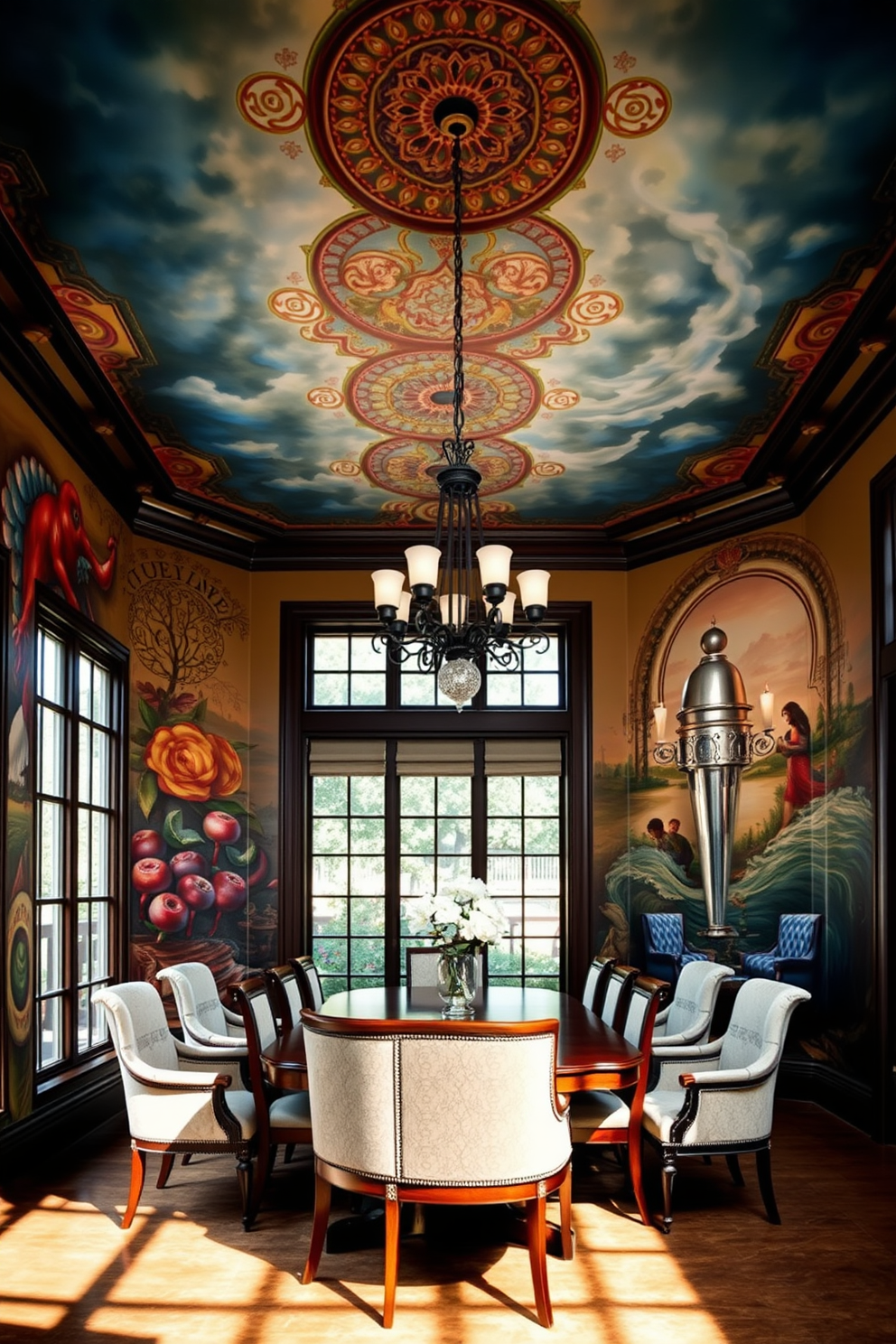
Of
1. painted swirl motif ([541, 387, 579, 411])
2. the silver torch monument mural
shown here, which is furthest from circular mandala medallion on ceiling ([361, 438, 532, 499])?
the silver torch monument mural

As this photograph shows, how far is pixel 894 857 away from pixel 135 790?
4757 millimetres

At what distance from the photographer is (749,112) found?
395 centimetres

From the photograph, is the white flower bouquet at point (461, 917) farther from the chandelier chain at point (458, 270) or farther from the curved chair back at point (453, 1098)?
the chandelier chain at point (458, 270)

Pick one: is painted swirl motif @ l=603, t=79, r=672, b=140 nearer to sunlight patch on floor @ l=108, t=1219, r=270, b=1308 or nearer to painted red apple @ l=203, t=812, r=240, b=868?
sunlight patch on floor @ l=108, t=1219, r=270, b=1308

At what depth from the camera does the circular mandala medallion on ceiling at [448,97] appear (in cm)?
362

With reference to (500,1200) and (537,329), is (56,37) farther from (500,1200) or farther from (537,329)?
(500,1200)

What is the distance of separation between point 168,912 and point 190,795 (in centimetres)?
81

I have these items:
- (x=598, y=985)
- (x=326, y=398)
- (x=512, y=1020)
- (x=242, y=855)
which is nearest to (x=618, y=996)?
(x=598, y=985)

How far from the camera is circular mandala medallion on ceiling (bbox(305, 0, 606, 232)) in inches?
143

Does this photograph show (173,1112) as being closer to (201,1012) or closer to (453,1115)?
(201,1012)

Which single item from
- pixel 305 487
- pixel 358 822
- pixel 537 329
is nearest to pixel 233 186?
pixel 537 329

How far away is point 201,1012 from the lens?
582 centimetres

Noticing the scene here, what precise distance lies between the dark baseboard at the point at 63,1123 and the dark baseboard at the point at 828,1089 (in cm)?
→ 402

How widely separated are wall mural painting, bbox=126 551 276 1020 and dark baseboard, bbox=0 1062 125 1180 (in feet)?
3.70
